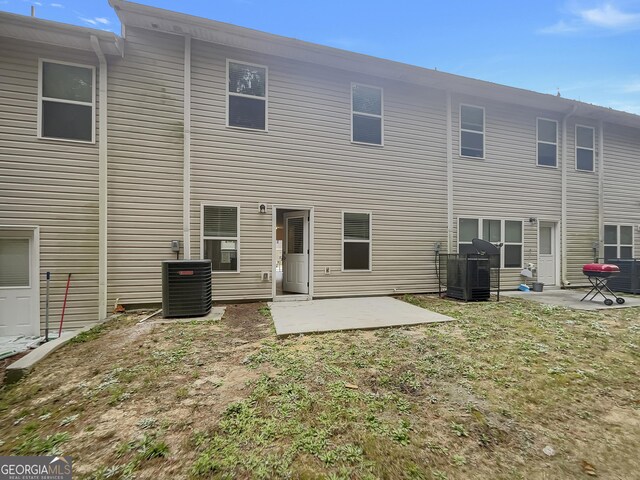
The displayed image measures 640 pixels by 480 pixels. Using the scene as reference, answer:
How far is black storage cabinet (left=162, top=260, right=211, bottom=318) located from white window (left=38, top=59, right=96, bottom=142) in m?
3.10

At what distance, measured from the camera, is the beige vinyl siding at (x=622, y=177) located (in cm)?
941

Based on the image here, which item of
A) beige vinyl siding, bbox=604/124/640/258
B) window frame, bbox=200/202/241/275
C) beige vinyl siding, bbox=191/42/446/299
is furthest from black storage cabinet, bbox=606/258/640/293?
window frame, bbox=200/202/241/275

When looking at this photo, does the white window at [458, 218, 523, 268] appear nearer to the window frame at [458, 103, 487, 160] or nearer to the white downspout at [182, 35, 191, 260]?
the window frame at [458, 103, 487, 160]

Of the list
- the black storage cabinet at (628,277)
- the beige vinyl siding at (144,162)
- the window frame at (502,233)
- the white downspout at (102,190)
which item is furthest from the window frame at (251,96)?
the black storage cabinet at (628,277)

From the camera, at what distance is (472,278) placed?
6.66 m

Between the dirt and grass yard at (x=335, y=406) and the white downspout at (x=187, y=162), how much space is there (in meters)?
2.23

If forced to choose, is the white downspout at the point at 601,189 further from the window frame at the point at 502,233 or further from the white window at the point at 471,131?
the white window at the point at 471,131

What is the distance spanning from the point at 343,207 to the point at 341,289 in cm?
198

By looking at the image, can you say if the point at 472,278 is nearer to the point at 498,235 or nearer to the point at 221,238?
the point at 498,235

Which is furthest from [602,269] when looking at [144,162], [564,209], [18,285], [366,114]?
[18,285]

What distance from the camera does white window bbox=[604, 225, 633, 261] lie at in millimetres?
9383

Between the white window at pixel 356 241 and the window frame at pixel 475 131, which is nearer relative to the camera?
the white window at pixel 356 241

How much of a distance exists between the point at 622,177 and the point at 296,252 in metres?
11.2

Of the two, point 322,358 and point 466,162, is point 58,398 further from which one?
point 466,162
